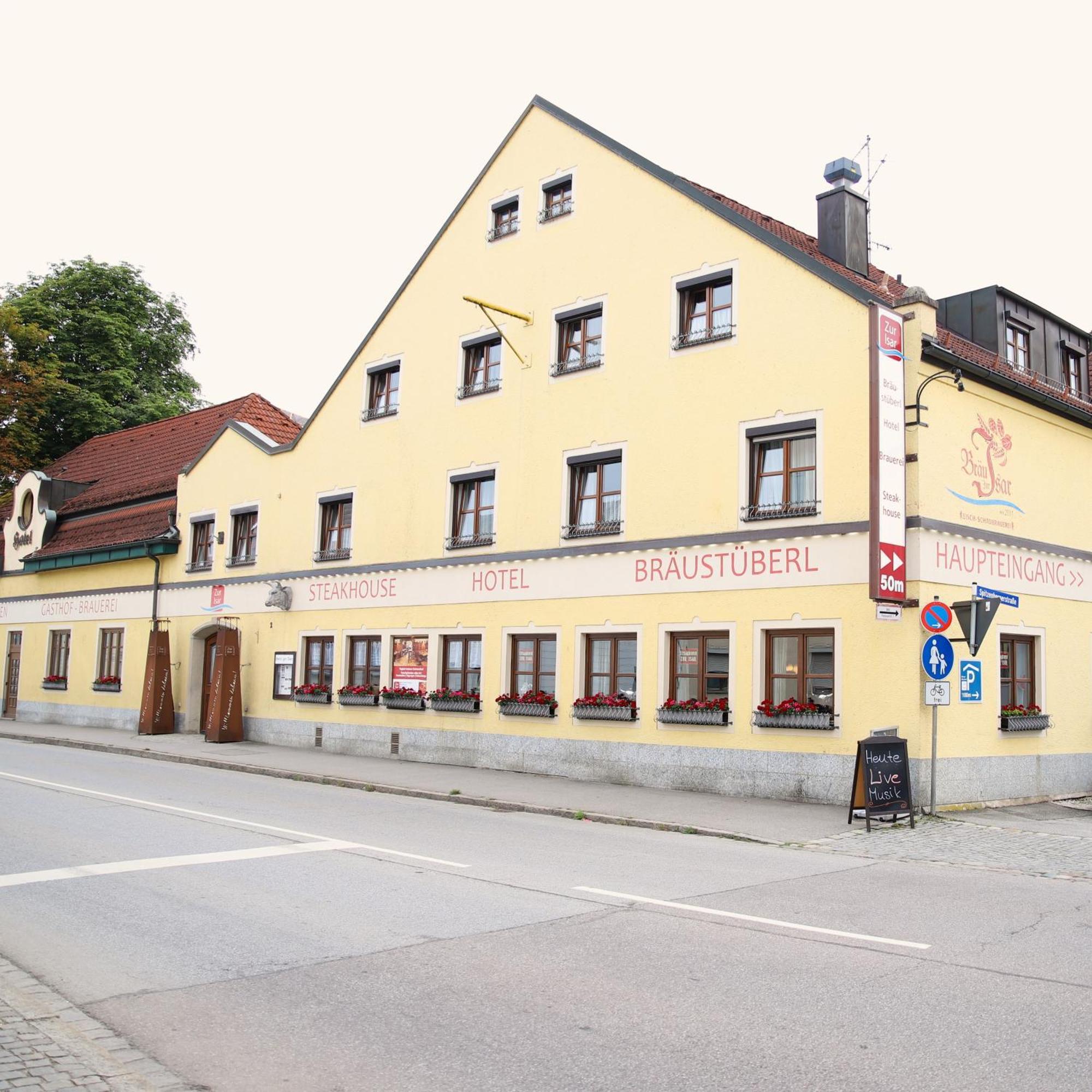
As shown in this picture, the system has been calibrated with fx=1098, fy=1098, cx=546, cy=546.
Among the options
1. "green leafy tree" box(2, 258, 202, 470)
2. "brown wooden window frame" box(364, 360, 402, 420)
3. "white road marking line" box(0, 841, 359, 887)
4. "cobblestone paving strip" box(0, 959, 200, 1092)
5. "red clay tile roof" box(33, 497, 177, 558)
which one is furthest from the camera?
"green leafy tree" box(2, 258, 202, 470)

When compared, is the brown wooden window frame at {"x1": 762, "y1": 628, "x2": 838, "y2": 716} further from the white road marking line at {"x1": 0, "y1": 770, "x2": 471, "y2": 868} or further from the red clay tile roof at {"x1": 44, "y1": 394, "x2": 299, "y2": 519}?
the red clay tile roof at {"x1": 44, "y1": 394, "x2": 299, "y2": 519}

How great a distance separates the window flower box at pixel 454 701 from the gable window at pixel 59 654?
1654 centimetres

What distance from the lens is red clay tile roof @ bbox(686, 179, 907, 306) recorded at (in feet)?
65.3

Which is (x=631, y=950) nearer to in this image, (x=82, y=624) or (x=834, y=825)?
(x=834, y=825)

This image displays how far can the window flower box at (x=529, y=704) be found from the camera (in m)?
19.7

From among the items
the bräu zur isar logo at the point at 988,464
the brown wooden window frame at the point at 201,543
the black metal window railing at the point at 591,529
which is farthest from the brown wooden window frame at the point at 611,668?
the brown wooden window frame at the point at 201,543

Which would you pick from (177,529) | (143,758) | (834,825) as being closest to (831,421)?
(834,825)

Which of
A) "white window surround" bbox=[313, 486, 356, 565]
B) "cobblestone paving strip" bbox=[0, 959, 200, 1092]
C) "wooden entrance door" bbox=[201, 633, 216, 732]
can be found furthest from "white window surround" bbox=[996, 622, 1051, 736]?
"wooden entrance door" bbox=[201, 633, 216, 732]

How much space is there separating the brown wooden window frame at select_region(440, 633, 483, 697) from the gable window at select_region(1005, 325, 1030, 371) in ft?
37.1

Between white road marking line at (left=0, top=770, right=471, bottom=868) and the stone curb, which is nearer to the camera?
white road marking line at (left=0, top=770, right=471, bottom=868)

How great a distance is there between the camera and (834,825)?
1388 centimetres

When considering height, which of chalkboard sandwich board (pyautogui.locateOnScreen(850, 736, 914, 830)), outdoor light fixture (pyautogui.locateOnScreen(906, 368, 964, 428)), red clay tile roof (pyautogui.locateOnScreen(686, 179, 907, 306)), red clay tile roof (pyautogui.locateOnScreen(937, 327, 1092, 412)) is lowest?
chalkboard sandwich board (pyautogui.locateOnScreen(850, 736, 914, 830))

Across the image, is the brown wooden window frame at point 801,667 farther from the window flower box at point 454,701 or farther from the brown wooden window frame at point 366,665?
the brown wooden window frame at point 366,665

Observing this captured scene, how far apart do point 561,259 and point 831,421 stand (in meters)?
7.14
